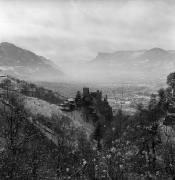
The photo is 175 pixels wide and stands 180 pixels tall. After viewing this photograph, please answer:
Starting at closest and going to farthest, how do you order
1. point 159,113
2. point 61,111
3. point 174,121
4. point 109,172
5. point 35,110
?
point 109,172 < point 174,121 < point 159,113 < point 35,110 < point 61,111

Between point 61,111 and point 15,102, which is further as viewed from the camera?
point 61,111

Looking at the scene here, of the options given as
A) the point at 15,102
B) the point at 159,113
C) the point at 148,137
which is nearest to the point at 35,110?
the point at 15,102

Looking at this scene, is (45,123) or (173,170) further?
(45,123)

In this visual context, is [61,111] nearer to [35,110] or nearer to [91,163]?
[35,110]

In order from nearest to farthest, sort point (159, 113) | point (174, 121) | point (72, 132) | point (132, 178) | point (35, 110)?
point (132, 178), point (174, 121), point (159, 113), point (72, 132), point (35, 110)

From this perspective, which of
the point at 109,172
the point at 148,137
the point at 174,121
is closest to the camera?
the point at 109,172

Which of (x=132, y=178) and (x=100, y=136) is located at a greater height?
(x=132, y=178)

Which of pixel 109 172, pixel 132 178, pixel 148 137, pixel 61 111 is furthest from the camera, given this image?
pixel 61 111

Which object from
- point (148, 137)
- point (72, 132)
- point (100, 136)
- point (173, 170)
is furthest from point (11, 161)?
Answer: point (100, 136)

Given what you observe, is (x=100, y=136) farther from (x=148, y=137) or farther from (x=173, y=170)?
(x=173, y=170)
